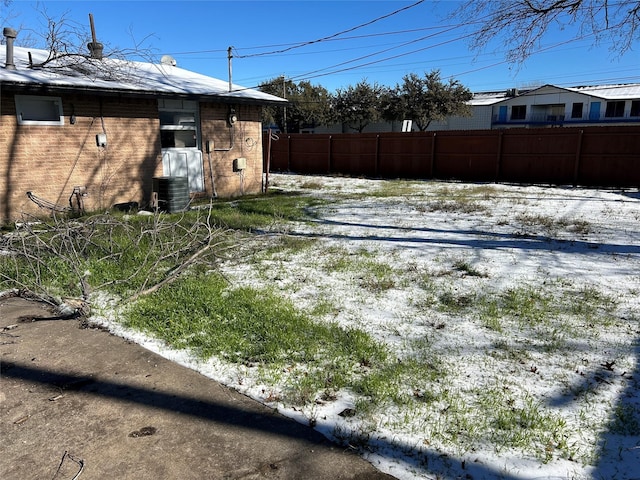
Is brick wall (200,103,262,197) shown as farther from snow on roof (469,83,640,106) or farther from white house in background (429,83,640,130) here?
snow on roof (469,83,640,106)

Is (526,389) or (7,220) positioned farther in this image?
(7,220)

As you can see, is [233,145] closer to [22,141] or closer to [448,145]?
[22,141]

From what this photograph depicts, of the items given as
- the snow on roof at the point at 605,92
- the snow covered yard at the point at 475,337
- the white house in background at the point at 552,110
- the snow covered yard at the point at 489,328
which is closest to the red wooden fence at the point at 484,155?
the snow covered yard at the point at 489,328

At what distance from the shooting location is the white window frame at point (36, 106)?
30.0ft

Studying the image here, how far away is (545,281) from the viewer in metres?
5.35

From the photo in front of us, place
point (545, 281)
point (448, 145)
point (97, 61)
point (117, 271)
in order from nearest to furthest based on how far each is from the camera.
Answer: point (545, 281) → point (117, 271) → point (97, 61) → point (448, 145)

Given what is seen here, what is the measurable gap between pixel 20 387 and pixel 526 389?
361cm

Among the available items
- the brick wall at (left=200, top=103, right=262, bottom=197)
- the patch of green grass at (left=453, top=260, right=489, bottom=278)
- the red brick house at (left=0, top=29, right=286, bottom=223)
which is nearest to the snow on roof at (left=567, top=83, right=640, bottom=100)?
the brick wall at (left=200, top=103, right=262, bottom=197)

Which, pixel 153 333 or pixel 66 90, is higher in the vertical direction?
pixel 66 90

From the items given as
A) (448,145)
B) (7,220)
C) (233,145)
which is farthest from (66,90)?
(448,145)

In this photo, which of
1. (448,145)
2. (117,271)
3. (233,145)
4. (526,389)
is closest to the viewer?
(526,389)

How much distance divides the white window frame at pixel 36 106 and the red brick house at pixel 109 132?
0.02m

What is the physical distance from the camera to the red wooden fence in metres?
15.2

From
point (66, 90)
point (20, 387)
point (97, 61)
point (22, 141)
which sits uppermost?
point (97, 61)
